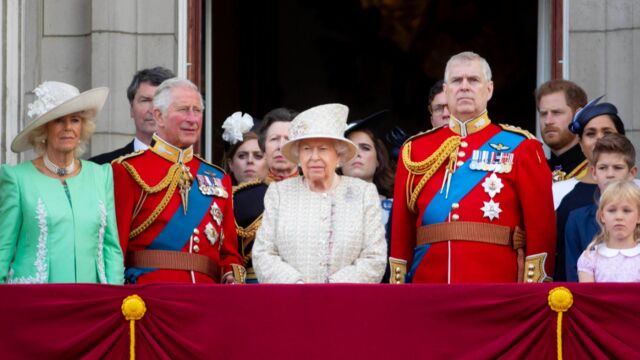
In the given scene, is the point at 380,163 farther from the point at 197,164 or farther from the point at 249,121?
the point at 197,164

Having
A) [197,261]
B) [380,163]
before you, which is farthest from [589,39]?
[197,261]

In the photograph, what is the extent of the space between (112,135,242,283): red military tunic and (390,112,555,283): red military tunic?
89cm

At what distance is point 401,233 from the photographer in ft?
25.2

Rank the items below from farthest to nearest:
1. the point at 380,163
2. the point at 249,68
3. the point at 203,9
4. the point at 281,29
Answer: the point at 281,29 < the point at 249,68 < the point at 203,9 < the point at 380,163

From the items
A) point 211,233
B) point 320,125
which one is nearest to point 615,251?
point 320,125

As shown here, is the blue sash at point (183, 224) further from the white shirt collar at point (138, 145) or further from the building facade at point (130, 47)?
the building facade at point (130, 47)

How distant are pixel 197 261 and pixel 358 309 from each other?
4.15ft

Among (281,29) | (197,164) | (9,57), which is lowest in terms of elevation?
(197,164)

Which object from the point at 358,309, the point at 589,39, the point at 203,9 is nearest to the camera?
the point at 358,309

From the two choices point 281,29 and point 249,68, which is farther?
point 281,29

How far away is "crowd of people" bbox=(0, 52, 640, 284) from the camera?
7.12 m

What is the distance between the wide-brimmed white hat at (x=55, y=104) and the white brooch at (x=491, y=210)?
1.93 m

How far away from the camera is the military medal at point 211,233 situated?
7742 millimetres

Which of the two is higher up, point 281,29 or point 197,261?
point 281,29
